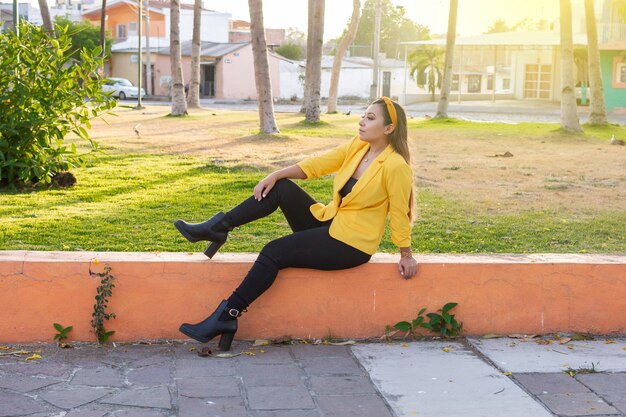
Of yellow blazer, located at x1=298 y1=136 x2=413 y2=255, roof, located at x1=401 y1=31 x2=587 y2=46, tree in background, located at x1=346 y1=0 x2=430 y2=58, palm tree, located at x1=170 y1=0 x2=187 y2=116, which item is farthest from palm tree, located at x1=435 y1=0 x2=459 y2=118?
tree in background, located at x1=346 y1=0 x2=430 y2=58

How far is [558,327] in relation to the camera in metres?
5.29

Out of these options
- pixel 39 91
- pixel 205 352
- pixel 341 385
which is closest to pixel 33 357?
pixel 205 352

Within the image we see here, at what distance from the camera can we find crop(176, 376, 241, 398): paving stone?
4.15 meters

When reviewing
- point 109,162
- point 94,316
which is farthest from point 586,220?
point 109,162

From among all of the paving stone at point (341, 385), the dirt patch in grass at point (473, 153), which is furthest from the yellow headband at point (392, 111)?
the dirt patch in grass at point (473, 153)

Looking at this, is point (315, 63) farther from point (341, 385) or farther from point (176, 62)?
point (341, 385)

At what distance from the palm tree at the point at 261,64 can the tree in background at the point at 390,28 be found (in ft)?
207

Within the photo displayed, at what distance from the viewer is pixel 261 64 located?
1781cm

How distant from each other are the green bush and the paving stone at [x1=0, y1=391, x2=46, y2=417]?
5.14 m

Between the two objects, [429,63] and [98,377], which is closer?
[98,377]

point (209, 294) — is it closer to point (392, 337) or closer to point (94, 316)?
point (94, 316)

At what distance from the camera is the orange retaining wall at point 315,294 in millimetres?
4859

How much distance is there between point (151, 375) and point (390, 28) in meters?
83.6

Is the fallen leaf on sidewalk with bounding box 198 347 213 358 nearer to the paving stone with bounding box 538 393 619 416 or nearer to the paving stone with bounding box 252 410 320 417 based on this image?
the paving stone with bounding box 252 410 320 417
